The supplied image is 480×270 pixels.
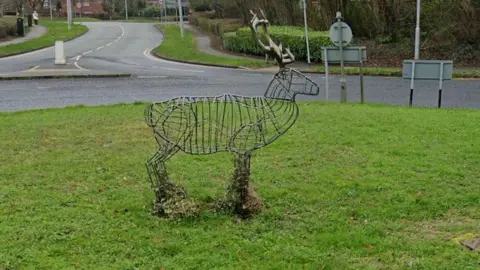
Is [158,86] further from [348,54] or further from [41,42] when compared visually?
[41,42]

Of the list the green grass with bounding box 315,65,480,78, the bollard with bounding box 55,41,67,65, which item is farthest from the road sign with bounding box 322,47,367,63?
the bollard with bounding box 55,41,67,65

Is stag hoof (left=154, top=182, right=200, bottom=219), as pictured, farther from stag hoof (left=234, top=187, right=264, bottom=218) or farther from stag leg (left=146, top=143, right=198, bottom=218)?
stag hoof (left=234, top=187, right=264, bottom=218)

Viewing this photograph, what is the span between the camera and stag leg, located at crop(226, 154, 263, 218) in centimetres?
592

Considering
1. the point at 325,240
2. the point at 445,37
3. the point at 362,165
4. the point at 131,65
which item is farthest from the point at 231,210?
the point at 445,37

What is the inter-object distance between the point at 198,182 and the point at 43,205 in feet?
6.10

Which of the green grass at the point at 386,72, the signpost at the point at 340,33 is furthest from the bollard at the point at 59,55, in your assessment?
the signpost at the point at 340,33

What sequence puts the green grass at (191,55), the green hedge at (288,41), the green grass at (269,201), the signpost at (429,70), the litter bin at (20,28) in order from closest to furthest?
1. the green grass at (269,201)
2. the signpost at (429,70)
3. the green grass at (191,55)
4. the green hedge at (288,41)
5. the litter bin at (20,28)

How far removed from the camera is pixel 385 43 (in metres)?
29.0

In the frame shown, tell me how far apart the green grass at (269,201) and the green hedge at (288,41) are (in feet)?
55.1

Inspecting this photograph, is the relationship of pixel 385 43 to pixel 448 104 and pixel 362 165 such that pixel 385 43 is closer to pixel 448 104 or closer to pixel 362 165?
pixel 448 104

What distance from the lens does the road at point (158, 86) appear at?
15867 millimetres

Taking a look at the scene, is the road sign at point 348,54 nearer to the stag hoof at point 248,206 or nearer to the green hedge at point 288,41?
the stag hoof at point 248,206

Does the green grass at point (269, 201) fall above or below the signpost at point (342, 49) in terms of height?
below

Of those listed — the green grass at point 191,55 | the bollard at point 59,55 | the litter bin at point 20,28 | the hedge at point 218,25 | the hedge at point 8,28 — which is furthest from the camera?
the litter bin at point 20,28
